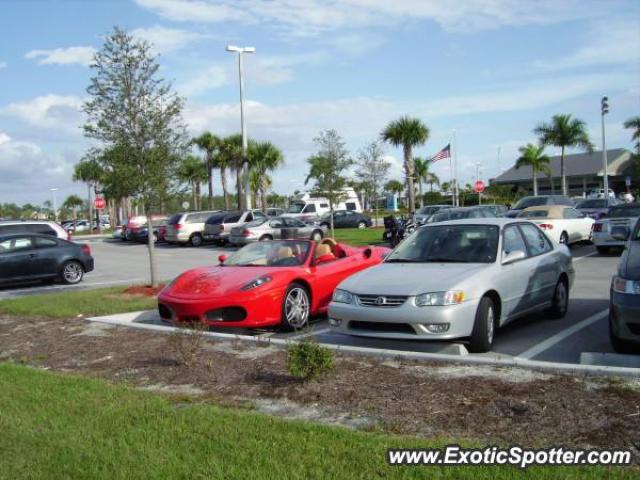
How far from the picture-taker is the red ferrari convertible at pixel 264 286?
8703 millimetres

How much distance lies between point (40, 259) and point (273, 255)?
9985 millimetres

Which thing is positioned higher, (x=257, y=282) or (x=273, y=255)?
(x=273, y=255)

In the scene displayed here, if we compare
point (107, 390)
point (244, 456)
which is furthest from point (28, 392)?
point (244, 456)

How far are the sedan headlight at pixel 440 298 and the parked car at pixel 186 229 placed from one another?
26.2 m

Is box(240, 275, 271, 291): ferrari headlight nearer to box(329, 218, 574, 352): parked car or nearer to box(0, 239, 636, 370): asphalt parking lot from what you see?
box(0, 239, 636, 370): asphalt parking lot

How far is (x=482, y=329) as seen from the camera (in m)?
7.02

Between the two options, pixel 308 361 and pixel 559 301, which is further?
pixel 559 301

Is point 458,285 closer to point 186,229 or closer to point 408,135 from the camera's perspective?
point 186,229

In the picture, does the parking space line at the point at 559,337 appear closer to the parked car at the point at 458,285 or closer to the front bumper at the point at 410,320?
the parked car at the point at 458,285

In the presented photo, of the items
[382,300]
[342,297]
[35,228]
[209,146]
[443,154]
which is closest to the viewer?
[382,300]

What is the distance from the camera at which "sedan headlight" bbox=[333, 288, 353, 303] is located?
740 centimetres

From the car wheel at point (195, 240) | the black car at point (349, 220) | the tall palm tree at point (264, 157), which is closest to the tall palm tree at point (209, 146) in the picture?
the tall palm tree at point (264, 157)

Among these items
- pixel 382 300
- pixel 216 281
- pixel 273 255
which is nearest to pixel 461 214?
pixel 273 255

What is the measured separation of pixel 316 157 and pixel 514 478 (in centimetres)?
2712
